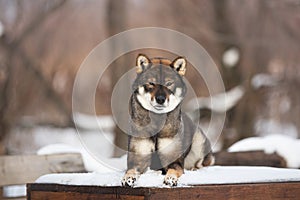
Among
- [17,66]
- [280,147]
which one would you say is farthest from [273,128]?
[280,147]

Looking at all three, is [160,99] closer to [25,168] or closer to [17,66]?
[25,168]

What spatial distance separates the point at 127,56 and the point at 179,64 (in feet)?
8.99

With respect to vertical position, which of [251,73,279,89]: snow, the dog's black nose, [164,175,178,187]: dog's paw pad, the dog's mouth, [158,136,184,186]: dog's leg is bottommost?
[164,175,178,187]: dog's paw pad

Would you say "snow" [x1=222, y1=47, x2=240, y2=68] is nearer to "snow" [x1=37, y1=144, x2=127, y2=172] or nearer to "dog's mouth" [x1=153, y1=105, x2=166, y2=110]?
"snow" [x1=37, y1=144, x2=127, y2=172]

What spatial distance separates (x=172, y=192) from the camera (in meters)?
1.60

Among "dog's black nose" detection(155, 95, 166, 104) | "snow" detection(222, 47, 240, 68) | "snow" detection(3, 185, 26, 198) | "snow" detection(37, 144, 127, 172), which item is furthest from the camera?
"snow" detection(222, 47, 240, 68)

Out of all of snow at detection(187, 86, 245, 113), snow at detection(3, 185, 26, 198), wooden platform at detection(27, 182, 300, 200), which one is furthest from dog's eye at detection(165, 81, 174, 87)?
snow at detection(187, 86, 245, 113)

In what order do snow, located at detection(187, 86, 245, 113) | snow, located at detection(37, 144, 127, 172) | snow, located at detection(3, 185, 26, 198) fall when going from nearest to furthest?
1. snow, located at detection(37, 144, 127, 172)
2. snow, located at detection(3, 185, 26, 198)
3. snow, located at detection(187, 86, 245, 113)

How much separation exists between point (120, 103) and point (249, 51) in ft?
4.25

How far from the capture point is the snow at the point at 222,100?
172 inches

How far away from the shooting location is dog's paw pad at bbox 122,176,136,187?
5.35 ft

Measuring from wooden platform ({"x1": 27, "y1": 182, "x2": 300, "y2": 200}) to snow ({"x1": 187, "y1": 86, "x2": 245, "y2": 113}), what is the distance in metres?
2.45

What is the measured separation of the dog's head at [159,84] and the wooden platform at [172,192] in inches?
8.3

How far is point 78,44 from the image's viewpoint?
15.1 feet
